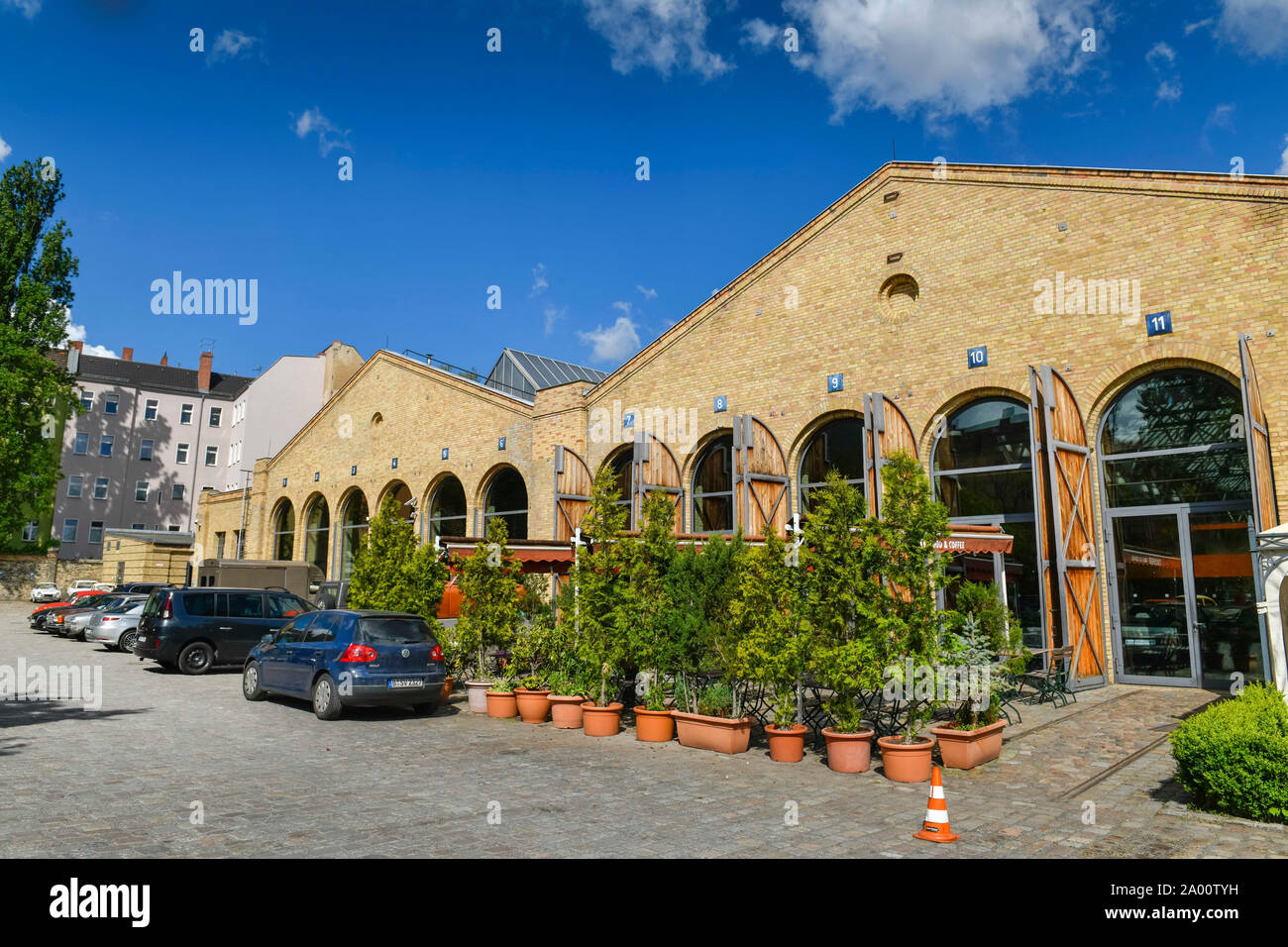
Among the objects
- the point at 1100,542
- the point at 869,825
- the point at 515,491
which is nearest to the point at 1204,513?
the point at 1100,542

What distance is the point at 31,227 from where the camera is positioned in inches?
1540

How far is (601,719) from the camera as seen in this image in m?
10.8

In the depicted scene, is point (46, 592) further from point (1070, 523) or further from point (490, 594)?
point (1070, 523)

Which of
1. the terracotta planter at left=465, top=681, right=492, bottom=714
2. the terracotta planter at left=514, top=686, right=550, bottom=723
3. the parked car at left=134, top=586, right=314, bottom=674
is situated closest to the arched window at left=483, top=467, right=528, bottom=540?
the parked car at left=134, top=586, right=314, bottom=674

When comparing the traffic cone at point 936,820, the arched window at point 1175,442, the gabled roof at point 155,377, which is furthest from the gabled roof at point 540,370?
the gabled roof at point 155,377

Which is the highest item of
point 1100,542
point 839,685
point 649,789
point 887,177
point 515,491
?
point 887,177

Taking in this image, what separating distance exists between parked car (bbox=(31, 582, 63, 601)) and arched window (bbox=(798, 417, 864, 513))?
38086mm

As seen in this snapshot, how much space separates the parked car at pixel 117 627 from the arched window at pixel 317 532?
917cm

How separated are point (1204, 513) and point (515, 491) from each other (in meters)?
17.2

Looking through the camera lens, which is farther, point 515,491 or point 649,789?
point 515,491

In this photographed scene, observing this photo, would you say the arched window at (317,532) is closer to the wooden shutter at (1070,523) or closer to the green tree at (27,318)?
the green tree at (27,318)

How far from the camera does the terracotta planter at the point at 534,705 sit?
38.8 feet

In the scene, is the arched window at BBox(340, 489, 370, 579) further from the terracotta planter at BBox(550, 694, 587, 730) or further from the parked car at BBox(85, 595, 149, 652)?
the terracotta planter at BBox(550, 694, 587, 730)
